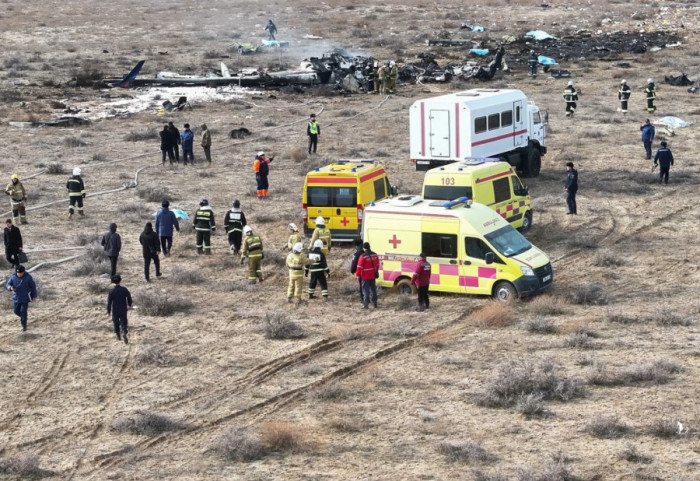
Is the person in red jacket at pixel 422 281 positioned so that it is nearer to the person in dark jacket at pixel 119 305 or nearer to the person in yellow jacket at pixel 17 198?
the person in dark jacket at pixel 119 305

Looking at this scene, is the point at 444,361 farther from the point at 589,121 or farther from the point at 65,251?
the point at 589,121

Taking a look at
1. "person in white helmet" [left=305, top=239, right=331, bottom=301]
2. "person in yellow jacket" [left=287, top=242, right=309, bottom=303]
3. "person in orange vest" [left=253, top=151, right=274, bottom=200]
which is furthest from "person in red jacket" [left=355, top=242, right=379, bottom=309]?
"person in orange vest" [left=253, top=151, right=274, bottom=200]

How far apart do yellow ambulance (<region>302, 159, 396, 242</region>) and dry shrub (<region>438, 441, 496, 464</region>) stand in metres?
11.5

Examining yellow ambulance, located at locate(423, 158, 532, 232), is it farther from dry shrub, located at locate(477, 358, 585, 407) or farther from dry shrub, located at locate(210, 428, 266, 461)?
dry shrub, located at locate(210, 428, 266, 461)

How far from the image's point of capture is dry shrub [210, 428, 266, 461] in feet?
47.3

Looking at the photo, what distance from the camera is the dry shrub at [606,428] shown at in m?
14.8

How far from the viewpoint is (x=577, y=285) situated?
2269cm

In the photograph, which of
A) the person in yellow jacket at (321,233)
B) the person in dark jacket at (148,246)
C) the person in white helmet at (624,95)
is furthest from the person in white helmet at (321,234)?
the person in white helmet at (624,95)

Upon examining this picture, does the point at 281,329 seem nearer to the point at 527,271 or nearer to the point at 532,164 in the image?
the point at 527,271

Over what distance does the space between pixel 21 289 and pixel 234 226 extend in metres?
6.69

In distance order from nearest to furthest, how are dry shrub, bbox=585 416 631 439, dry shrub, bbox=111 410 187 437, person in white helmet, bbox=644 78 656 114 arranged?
dry shrub, bbox=585 416 631 439, dry shrub, bbox=111 410 187 437, person in white helmet, bbox=644 78 656 114

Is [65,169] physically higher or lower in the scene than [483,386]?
higher

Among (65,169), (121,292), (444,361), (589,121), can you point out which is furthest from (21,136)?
(444,361)

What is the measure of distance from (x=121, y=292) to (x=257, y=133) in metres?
23.9
